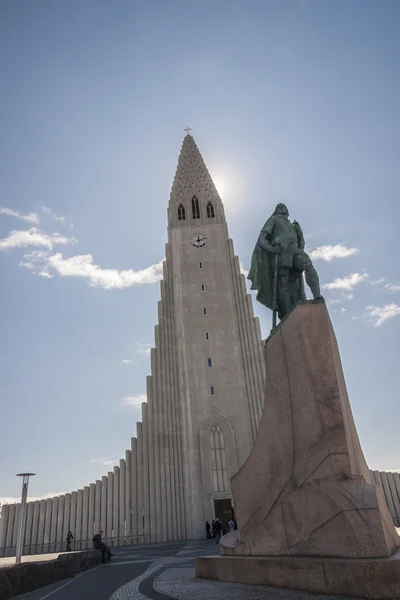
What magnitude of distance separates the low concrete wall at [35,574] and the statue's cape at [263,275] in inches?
252

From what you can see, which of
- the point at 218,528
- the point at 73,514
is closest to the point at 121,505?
the point at 73,514

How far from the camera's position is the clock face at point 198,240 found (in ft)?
132

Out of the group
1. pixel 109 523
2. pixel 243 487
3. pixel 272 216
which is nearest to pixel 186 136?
pixel 109 523

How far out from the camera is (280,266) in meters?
8.79

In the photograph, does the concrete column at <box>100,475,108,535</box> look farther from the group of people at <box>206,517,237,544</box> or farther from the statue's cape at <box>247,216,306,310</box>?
the statue's cape at <box>247,216,306,310</box>

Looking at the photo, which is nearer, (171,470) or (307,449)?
(307,449)

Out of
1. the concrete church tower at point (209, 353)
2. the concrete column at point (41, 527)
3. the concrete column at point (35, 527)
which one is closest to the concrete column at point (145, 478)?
the concrete church tower at point (209, 353)

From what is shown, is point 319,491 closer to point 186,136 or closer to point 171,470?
point 171,470

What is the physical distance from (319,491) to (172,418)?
2814 centimetres

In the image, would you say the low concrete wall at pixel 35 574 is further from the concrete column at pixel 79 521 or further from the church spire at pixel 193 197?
the church spire at pixel 193 197

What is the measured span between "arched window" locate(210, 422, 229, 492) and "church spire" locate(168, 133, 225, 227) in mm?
19646

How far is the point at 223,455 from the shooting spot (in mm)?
31922

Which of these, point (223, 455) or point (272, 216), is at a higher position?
point (272, 216)

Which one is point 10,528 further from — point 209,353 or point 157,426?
point 209,353
